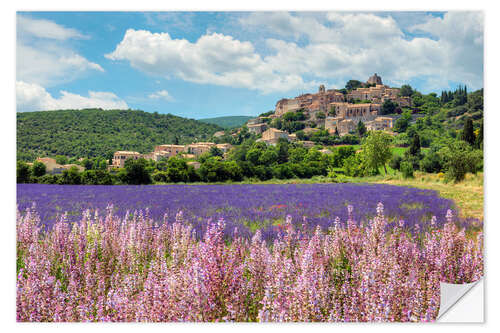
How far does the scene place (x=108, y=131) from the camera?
5.02 metres

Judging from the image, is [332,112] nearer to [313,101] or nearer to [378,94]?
[313,101]

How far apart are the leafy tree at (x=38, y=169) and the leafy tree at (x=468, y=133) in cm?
603

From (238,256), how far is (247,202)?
197cm

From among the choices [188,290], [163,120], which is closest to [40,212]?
[163,120]

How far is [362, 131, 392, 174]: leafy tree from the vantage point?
504 centimetres

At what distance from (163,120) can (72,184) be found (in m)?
1.74

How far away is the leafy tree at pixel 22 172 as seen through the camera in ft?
13.7

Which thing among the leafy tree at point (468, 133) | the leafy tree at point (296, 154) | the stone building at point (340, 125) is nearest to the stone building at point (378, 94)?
the stone building at point (340, 125)

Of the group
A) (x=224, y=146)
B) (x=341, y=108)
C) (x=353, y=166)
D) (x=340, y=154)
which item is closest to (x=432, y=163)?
(x=353, y=166)

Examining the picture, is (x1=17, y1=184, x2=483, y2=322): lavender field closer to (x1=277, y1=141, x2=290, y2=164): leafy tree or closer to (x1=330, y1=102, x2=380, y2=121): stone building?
(x1=277, y1=141, x2=290, y2=164): leafy tree

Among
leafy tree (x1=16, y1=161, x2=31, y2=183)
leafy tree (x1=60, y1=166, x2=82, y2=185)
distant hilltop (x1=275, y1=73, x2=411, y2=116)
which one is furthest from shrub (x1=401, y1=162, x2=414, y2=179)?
leafy tree (x1=16, y1=161, x2=31, y2=183)

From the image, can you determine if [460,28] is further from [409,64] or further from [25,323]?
[25,323]
